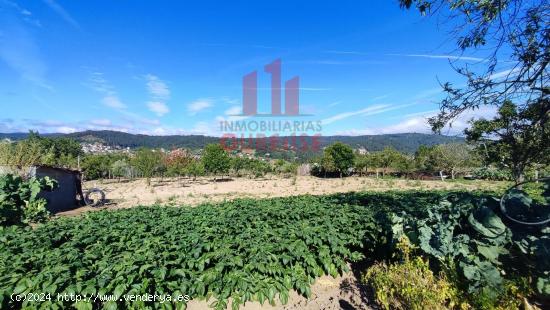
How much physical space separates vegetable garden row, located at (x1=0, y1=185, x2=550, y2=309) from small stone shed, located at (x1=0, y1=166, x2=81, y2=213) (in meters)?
11.2

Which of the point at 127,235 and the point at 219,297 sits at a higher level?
the point at 127,235

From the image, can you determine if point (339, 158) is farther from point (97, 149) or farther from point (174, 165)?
point (97, 149)

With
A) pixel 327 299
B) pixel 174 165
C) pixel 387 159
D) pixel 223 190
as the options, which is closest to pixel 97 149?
pixel 174 165

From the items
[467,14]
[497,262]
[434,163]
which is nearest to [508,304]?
[497,262]

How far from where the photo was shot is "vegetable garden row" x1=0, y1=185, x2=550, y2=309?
2.65m

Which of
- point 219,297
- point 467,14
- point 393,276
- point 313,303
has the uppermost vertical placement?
point 467,14

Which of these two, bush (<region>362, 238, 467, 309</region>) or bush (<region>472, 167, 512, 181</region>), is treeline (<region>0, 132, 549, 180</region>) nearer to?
bush (<region>472, 167, 512, 181</region>)

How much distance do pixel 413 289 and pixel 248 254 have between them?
1863mm

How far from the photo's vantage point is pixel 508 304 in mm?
2684

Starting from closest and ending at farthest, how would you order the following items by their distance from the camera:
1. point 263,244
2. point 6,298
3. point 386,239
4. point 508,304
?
point 6,298 → point 508,304 → point 263,244 → point 386,239

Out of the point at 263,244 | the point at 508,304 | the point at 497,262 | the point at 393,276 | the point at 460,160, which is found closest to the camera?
the point at 508,304

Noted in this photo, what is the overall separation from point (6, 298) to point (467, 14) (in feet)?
17.7

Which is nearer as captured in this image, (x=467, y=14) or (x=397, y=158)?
(x=467, y=14)

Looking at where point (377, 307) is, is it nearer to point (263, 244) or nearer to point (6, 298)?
point (263, 244)
